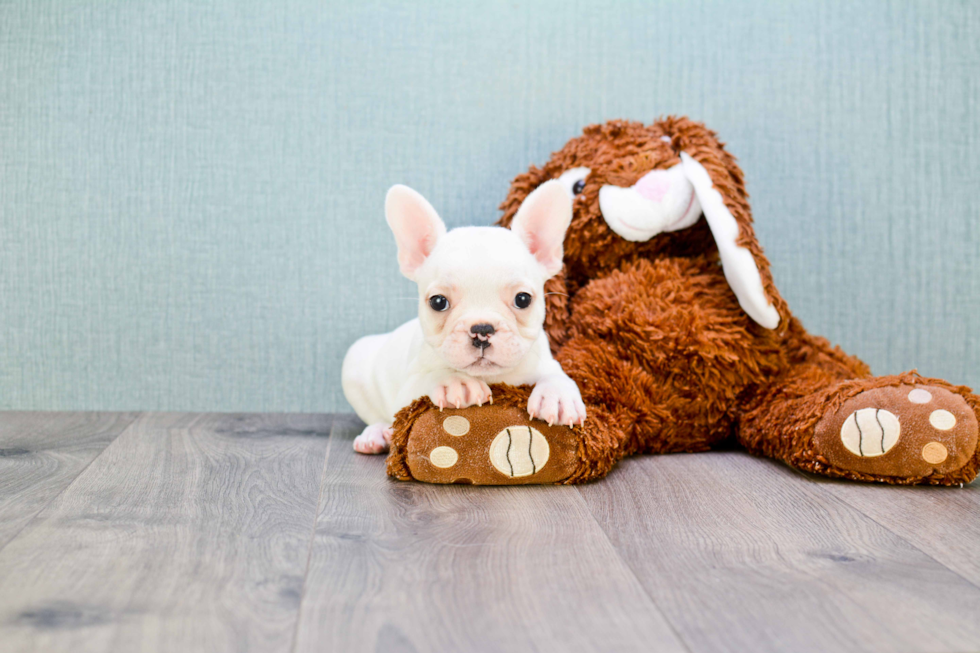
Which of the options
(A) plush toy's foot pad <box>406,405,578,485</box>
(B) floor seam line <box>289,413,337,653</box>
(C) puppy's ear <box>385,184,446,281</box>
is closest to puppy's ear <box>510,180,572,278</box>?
(C) puppy's ear <box>385,184,446,281</box>

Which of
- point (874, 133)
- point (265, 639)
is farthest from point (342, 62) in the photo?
point (265, 639)

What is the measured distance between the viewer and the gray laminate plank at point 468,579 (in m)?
0.66

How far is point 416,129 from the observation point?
64.8 inches

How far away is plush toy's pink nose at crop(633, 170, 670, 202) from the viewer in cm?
138

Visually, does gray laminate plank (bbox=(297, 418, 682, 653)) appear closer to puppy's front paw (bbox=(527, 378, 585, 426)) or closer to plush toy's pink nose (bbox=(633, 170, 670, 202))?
puppy's front paw (bbox=(527, 378, 585, 426))

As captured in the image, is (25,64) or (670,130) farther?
(25,64)

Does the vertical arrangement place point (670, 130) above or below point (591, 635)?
above

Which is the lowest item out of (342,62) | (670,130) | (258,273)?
(258,273)

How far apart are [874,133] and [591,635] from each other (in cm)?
143

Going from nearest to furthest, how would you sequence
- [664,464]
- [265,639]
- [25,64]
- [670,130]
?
[265,639]
[664,464]
[670,130]
[25,64]

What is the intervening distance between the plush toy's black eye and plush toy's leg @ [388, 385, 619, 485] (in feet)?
0.50

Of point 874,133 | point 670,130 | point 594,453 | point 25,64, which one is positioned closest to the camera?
point 594,453

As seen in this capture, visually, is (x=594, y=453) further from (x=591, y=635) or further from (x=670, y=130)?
(x=670, y=130)

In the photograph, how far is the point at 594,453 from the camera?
3.74 ft
